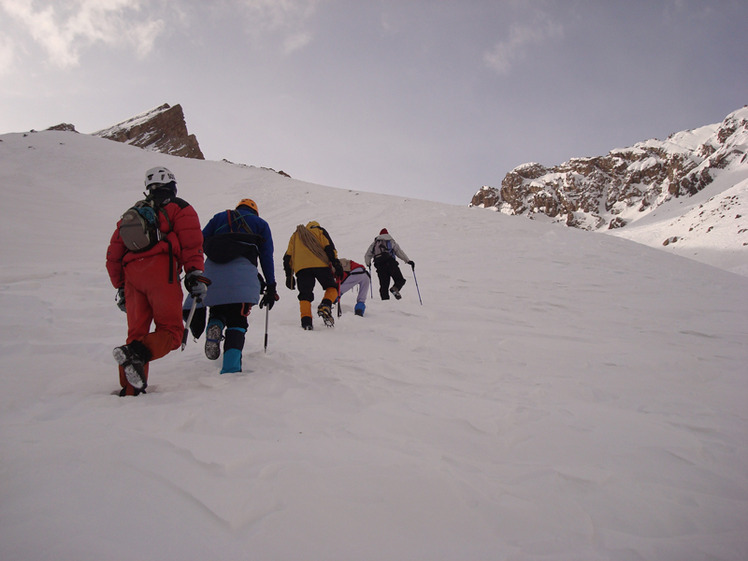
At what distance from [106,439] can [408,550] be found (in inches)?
54.6

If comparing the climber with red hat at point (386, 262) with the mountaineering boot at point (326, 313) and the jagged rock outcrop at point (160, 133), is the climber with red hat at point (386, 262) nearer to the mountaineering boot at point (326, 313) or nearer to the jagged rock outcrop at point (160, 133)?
the mountaineering boot at point (326, 313)

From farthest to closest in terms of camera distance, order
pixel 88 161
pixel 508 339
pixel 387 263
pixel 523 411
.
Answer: pixel 88 161, pixel 387 263, pixel 508 339, pixel 523 411

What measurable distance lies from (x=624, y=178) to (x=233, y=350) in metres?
139

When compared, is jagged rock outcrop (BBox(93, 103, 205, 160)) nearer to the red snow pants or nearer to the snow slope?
the snow slope

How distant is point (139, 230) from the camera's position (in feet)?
8.26

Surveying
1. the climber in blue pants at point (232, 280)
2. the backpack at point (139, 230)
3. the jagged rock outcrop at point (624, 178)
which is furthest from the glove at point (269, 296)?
the jagged rock outcrop at point (624, 178)

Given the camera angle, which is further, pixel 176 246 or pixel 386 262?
pixel 386 262

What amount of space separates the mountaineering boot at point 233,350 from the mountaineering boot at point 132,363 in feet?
2.18

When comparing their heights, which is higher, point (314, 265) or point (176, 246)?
point (176, 246)

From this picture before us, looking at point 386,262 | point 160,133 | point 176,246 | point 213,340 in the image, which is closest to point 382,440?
point 213,340

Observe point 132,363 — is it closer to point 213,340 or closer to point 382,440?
point 213,340

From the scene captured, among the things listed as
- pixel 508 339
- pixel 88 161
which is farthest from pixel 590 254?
pixel 88 161

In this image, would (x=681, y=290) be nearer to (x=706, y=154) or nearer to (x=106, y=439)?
(x=106, y=439)

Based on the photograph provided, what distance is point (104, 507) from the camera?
3.90ft
